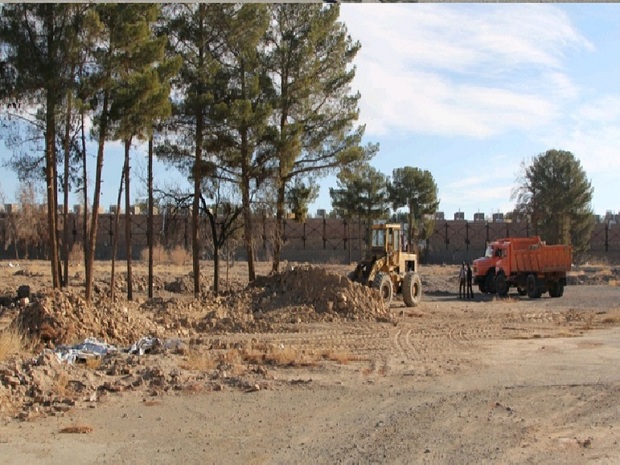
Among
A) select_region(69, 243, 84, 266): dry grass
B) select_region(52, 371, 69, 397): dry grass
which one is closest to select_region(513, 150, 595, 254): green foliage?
select_region(69, 243, 84, 266): dry grass

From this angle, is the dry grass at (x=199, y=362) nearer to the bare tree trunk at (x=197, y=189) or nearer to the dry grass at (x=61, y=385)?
the dry grass at (x=61, y=385)

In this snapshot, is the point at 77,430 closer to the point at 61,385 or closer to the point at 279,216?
the point at 61,385

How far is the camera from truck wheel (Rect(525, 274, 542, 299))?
40.1m

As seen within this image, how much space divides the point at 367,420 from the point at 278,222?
24.2 m

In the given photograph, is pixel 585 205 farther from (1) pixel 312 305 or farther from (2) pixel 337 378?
(2) pixel 337 378

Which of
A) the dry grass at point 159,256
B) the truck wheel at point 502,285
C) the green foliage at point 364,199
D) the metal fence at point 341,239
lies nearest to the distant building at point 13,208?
the metal fence at point 341,239

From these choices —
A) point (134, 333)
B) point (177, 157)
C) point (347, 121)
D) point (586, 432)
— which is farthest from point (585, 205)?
point (586, 432)

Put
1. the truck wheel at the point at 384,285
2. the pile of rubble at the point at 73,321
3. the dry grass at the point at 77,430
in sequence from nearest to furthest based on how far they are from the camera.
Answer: the dry grass at the point at 77,430 → the pile of rubble at the point at 73,321 → the truck wheel at the point at 384,285

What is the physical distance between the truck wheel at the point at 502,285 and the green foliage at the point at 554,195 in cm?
2487

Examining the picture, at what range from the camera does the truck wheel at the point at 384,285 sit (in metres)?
31.1

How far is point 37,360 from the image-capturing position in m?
13.6

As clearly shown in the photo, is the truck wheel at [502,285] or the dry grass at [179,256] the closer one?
the truck wheel at [502,285]

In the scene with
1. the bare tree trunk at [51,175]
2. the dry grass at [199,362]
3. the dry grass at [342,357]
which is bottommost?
the dry grass at [342,357]

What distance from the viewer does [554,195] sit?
6612cm
